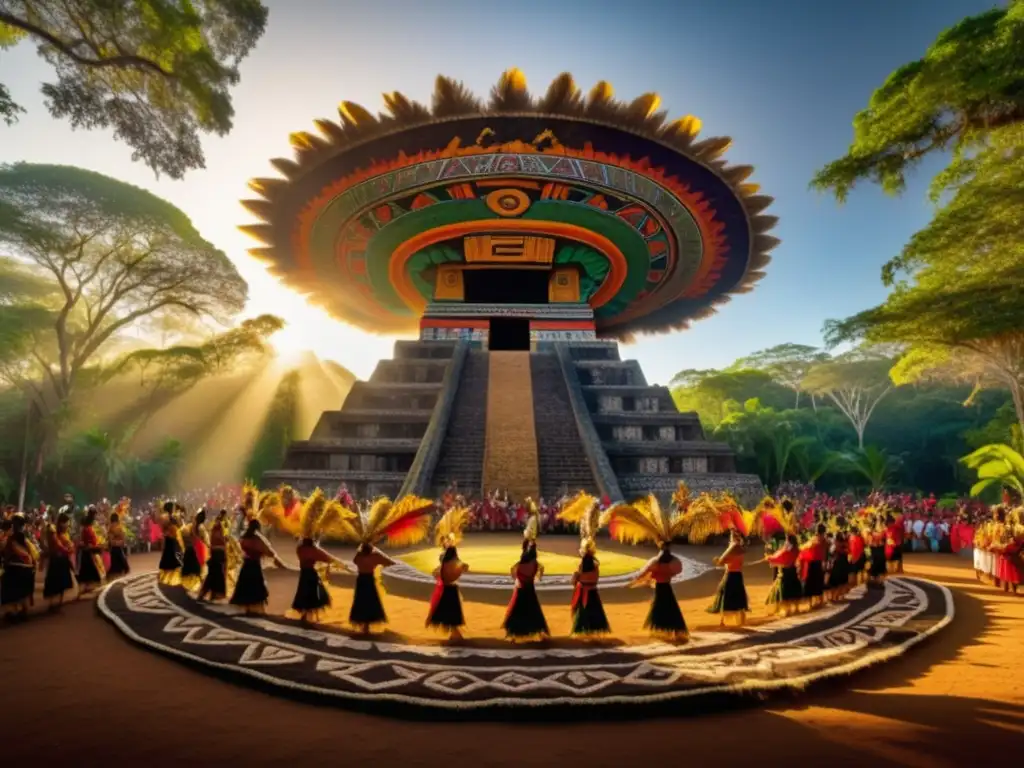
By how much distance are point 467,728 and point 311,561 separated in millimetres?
3538

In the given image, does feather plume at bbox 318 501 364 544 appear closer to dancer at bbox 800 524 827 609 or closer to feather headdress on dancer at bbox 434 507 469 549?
feather headdress on dancer at bbox 434 507 469 549

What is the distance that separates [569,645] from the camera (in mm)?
6262

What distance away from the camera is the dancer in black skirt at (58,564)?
7965 millimetres

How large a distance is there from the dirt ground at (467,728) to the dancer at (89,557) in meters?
3.28

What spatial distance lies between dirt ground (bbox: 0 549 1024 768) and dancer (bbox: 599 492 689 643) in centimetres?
163

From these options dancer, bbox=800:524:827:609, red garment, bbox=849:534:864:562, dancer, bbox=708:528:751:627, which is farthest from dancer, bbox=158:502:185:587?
red garment, bbox=849:534:864:562

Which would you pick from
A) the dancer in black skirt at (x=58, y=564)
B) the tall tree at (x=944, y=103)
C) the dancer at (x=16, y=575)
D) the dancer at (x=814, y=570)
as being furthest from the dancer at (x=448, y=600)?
the tall tree at (x=944, y=103)

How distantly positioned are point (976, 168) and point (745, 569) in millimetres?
8217

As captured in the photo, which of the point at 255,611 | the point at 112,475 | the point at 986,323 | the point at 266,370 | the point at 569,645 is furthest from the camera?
the point at 266,370

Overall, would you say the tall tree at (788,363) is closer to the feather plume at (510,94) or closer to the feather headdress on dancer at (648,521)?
the feather plume at (510,94)

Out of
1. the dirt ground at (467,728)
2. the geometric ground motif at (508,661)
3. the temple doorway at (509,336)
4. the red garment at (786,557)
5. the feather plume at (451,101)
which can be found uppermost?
the feather plume at (451,101)

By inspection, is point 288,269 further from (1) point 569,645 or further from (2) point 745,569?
(1) point 569,645

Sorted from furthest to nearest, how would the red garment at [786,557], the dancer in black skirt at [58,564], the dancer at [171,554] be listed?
the dancer at [171,554] → the dancer in black skirt at [58,564] → the red garment at [786,557]

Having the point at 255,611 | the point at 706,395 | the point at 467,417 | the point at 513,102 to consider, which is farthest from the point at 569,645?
the point at 706,395
